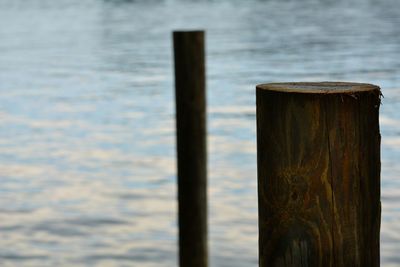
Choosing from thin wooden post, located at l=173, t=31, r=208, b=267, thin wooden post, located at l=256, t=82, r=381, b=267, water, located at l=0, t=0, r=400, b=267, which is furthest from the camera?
water, located at l=0, t=0, r=400, b=267

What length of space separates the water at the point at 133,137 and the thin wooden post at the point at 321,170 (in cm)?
569

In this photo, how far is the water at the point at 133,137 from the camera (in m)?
9.36

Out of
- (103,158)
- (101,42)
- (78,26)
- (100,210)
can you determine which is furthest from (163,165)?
(78,26)

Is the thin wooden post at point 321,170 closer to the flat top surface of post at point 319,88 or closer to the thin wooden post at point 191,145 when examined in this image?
the flat top surface of post at point 319,88

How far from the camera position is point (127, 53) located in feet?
106

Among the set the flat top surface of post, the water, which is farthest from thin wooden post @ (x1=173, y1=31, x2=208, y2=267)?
the flat top surface of post

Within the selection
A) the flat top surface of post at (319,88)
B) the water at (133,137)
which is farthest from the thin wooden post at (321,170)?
the water at (133,137)

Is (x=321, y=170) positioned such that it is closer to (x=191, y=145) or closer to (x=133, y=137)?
(x=191, y=145)

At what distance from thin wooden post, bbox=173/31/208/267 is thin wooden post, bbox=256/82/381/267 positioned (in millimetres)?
3586

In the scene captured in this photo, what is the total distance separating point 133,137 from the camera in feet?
50.9

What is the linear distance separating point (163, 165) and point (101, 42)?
84.8 feet

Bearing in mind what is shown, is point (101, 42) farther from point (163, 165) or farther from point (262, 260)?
point (262, 260)

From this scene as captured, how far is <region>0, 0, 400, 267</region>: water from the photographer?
9359mm

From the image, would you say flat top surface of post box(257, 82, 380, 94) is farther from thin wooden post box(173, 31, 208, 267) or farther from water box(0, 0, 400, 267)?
water box(0, 0, 400, 267)
